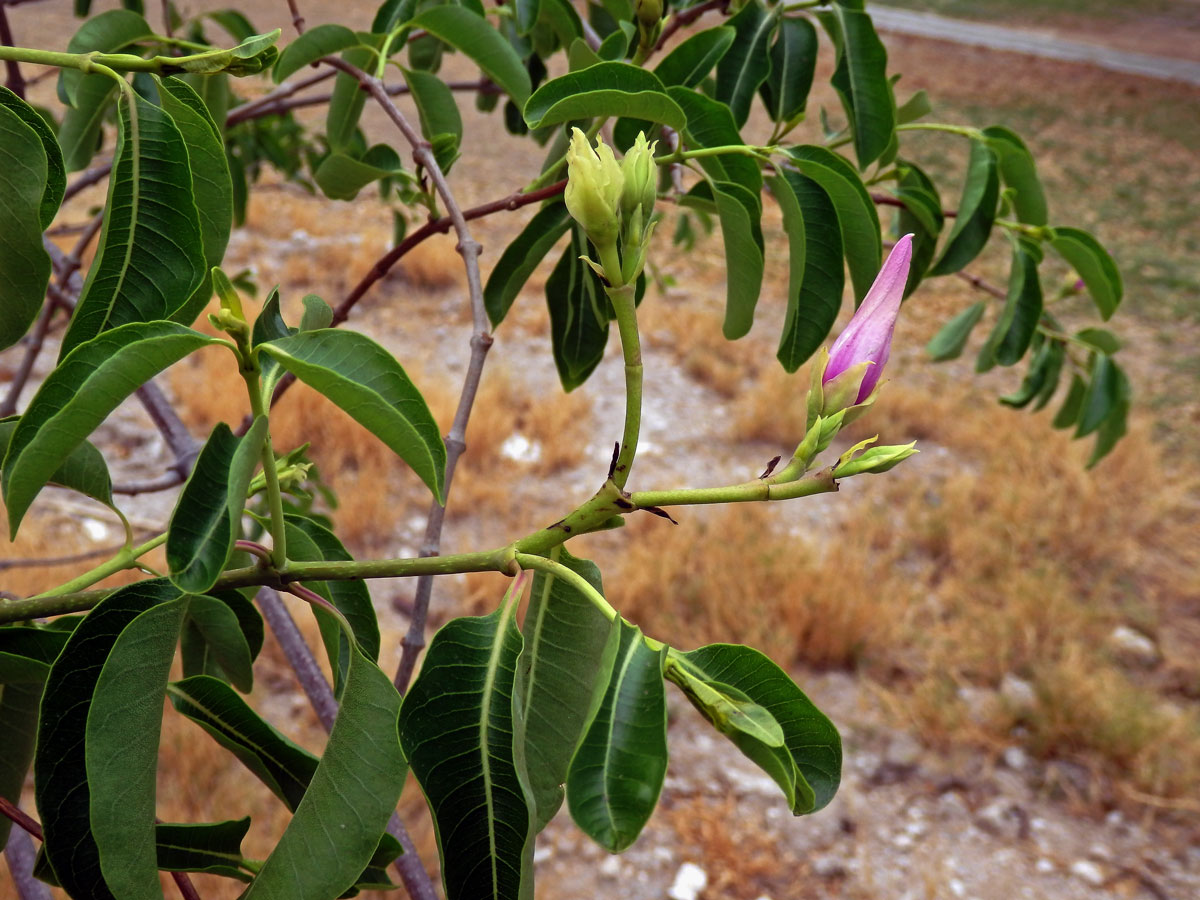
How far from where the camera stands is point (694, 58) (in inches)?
32.4

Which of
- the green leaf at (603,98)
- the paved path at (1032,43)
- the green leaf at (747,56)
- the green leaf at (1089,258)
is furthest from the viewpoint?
the paved path at (1032,43)

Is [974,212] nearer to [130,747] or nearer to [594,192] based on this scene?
[594,192]

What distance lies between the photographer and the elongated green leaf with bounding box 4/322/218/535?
0.37 meters

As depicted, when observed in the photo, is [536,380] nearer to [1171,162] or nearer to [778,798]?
[778,798]

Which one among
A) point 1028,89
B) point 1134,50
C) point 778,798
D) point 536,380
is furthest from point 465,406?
point 1134,50

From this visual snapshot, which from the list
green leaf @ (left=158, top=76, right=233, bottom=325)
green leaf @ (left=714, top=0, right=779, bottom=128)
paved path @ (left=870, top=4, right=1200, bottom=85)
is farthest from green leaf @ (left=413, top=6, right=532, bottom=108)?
paved path @ (left=870, top=4, right=1200, bottom=85)

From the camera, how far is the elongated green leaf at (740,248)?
0.65 meters

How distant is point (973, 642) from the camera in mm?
2916

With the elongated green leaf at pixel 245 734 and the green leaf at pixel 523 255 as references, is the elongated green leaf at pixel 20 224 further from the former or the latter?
the green leaf at pixel 523 255

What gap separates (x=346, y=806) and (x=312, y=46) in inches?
27.3

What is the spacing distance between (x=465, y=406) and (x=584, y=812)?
1.35 feet

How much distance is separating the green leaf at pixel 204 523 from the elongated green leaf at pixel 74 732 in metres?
0.05

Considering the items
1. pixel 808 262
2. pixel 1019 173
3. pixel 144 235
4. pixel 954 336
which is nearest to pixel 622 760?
pixel 144 235

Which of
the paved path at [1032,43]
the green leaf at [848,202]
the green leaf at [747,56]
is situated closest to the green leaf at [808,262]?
the green leaf at [848,202]
